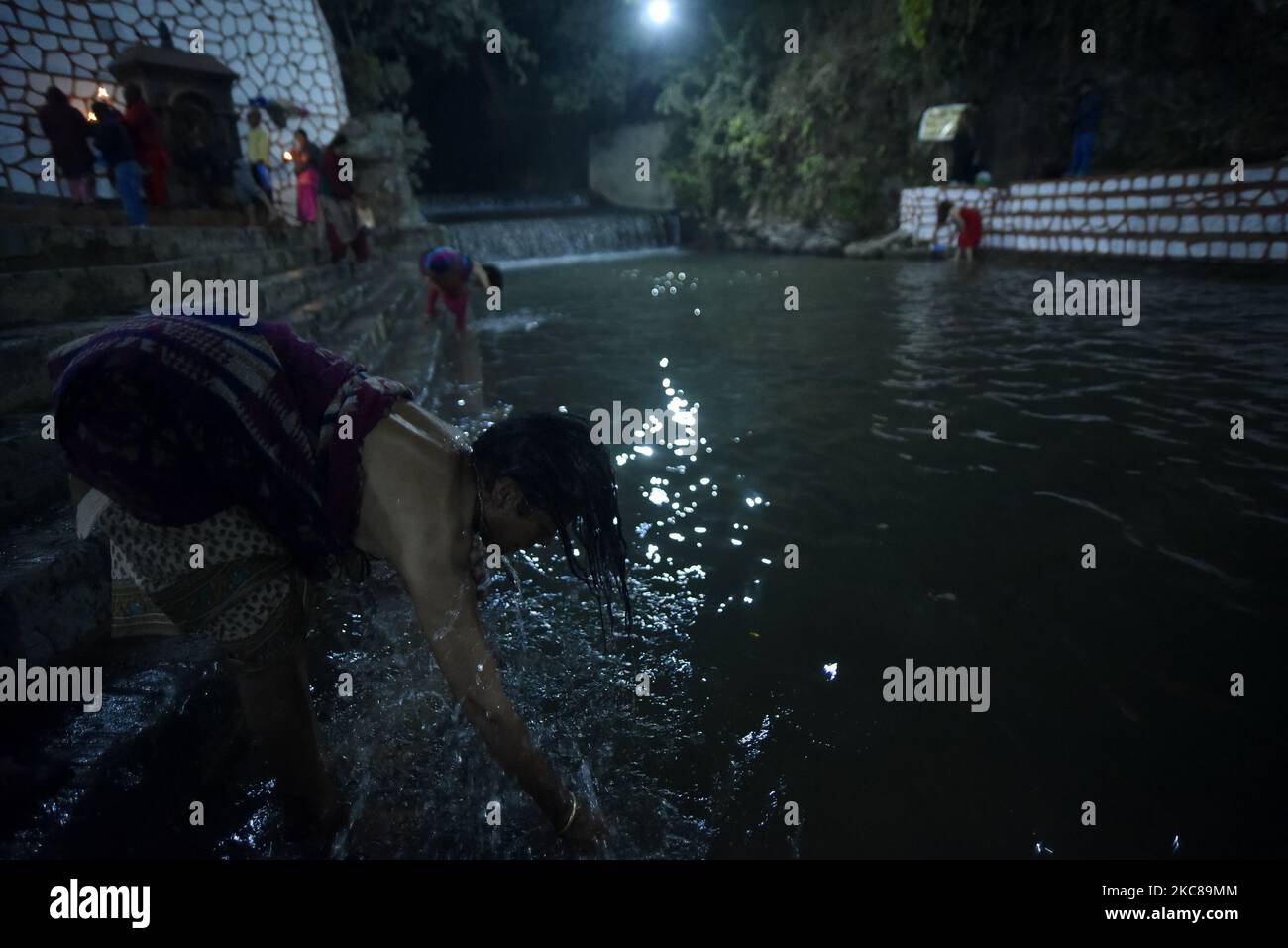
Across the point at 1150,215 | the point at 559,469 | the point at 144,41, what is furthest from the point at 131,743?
the point at 144,41

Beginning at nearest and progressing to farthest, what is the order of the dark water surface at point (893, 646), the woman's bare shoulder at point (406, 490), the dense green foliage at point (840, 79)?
the woman's bare shoulder at point (406, 490)
the dark water surface at point (893, 646)
the dense green foliage at point (840, 79)

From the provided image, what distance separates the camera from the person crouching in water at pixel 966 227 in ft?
43.7

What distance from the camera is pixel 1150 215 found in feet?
33.2

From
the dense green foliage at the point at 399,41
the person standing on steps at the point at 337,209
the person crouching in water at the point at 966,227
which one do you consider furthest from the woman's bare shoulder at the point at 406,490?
the dense green foliage at the point at 399,41

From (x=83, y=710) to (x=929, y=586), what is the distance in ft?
9.97

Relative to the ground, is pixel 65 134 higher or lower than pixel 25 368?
higher

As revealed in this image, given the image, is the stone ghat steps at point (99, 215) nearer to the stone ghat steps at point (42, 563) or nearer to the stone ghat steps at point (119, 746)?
the stone ghat steps at point (42, 563)

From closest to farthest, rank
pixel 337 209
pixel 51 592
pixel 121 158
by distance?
pixel 51 592 → pixel 121 158 → pixel 337 209

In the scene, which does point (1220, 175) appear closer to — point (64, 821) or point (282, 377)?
point (282, 377)

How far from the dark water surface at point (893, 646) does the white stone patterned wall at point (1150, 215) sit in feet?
16.5

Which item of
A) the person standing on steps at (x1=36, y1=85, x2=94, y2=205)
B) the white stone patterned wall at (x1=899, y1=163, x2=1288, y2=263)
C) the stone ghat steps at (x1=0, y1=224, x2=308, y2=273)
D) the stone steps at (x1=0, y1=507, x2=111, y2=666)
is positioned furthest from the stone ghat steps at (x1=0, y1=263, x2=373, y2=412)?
the white stone patterned wall at (x1=899, y1=163, x2=1288, y2=263)

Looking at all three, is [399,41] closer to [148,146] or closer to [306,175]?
[306,175]

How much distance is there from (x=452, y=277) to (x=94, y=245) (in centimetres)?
363
